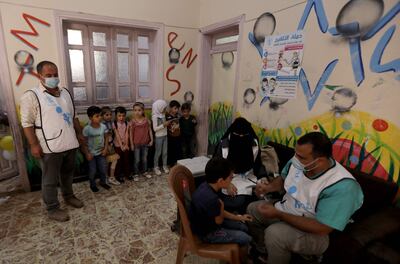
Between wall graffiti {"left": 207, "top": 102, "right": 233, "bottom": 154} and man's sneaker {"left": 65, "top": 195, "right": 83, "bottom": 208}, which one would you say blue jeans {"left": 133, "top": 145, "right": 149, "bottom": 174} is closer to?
man's sneaker {"left": 65, "top": 195, "right": 83, "bottom": 208}

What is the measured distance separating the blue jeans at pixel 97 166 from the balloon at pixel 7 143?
3.60ft

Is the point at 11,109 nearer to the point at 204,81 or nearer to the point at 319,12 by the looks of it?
the point at 204,81

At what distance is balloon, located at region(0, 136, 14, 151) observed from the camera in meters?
3.00

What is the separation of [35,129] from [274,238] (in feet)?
7.74

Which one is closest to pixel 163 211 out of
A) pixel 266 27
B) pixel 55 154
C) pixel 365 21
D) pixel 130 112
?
pixel 55 154

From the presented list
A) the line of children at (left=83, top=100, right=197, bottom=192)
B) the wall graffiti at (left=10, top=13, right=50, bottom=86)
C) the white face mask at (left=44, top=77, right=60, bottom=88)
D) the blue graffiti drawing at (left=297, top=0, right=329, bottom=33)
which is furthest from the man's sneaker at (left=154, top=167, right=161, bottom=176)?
the blue graffiti drawing at (left=297, top=0, right=329, bottom=33)

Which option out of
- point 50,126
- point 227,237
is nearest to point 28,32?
point 50,126

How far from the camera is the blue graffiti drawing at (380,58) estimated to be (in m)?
1.62

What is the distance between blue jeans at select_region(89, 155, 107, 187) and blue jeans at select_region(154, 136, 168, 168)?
32.4 inches

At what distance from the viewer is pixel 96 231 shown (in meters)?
2.28

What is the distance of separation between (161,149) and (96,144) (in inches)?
41.0

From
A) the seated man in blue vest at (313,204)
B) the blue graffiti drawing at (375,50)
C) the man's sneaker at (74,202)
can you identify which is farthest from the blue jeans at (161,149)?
the blue graffiti drawing at (375,50)

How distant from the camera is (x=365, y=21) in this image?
1.77 m

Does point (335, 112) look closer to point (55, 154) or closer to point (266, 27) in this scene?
point (266, 27)
